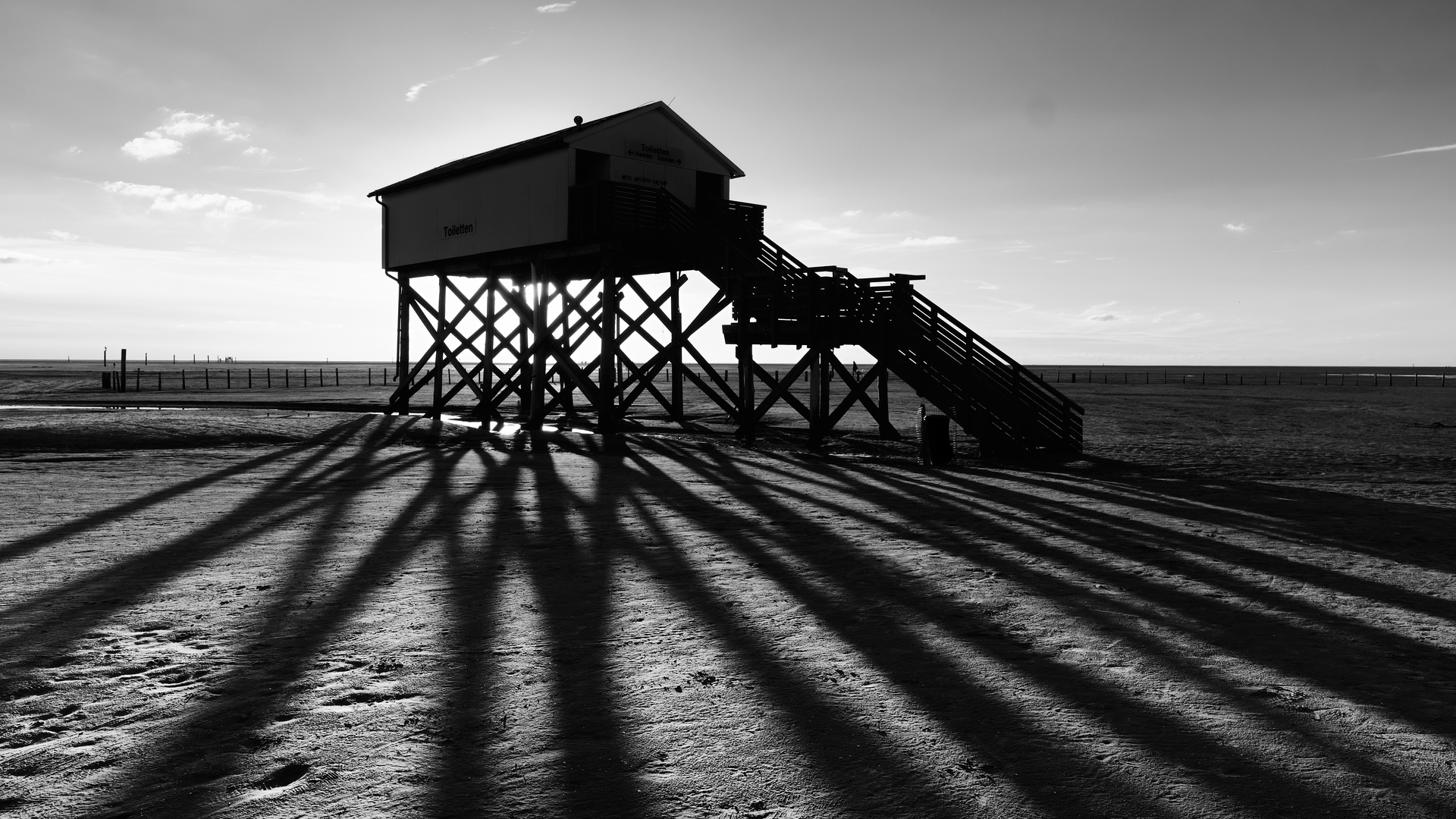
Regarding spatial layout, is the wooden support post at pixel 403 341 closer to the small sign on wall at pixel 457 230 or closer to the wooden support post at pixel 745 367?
the small sign on wall at pixel 457 230

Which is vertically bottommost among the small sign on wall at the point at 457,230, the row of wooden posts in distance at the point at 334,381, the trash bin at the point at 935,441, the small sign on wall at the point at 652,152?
the trash bin at the point at 935,441

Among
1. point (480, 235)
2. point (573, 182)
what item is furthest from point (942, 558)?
point (480, 235)

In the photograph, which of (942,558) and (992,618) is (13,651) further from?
(942,558)

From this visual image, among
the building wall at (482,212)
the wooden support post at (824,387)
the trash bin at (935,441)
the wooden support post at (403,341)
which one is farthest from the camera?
the wooden support post at (403,341)

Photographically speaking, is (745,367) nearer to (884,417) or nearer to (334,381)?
(884,417)

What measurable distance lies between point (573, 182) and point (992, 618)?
19.2m

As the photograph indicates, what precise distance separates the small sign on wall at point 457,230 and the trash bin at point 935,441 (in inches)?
589

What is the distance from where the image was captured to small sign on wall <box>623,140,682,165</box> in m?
24.4

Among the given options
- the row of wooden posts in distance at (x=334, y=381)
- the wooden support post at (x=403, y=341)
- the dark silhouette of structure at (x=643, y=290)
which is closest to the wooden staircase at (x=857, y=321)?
the dark silhouette of structure at (x=643, y=290)

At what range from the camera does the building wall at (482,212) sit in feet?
79.7

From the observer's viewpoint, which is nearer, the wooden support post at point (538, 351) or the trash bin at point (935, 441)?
the trash bin at point (935, 441)

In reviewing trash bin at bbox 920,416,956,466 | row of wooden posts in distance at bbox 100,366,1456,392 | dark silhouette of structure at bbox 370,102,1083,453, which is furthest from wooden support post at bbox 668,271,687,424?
row of wooden posts in distance at bbox 100,366,1456,392

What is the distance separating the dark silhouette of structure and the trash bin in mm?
1008

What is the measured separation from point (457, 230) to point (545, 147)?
500 centimetres
